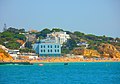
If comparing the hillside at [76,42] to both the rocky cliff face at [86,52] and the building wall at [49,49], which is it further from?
the building wall at [49,49]

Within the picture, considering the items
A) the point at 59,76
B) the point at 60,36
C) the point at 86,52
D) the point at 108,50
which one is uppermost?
the point at 60,36

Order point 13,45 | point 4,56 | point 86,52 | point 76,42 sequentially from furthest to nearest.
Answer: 1. point 76,42
2. point 86,52
3. point 13,45
4. point 4,56

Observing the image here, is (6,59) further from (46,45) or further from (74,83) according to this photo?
(74,83)

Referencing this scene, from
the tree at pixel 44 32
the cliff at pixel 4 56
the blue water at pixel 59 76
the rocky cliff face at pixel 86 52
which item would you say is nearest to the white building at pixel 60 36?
the rocky cliff face at pixel 86 52

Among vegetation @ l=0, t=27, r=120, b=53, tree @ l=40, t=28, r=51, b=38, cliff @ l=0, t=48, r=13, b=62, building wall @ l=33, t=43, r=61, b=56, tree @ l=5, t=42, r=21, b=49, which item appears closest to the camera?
cliff @ l=0, t=48, r=13, b=62

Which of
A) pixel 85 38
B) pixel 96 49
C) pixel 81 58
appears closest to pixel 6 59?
pixel 81 58

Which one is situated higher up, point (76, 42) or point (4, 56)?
point (76, 42)

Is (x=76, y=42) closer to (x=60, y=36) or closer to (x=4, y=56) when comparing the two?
(x=60, y=36)

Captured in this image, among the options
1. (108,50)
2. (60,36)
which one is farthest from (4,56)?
(108,50)

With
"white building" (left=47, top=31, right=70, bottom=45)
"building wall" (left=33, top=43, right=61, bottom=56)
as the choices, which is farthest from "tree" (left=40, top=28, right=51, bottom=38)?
"building wall" (left=33, top=43, right=61, bottom=56)

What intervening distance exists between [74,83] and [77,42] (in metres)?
106

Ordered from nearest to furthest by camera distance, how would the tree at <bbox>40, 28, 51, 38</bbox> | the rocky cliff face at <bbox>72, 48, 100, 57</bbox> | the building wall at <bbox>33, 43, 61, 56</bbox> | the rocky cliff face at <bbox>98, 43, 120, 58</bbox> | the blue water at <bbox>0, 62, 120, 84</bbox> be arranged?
the blue water at <bbox>0, 62, 120, 84</bbox>
the building wall at <bbox>33, 43, 61, 56</bbox>
the rocky cliff face at <bbox>72, 48, 100, 57</bbox>
the rocky cliff face at <bbox>98, 43, 120, 58</bbox>
the tree at <bbox>40, 28, 51, 38</bbox>

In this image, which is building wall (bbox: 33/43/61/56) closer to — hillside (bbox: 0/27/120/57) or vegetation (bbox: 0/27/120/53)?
vegetation (bbox: 0/27/120/53)

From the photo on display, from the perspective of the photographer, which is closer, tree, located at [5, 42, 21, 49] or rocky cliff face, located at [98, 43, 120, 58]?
tree, located at [5, 42, 21, 49]
